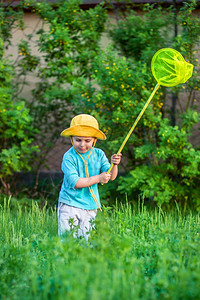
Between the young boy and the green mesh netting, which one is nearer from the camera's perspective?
the green mesh netting

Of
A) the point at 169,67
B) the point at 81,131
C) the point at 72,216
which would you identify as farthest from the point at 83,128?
the point at 169,67

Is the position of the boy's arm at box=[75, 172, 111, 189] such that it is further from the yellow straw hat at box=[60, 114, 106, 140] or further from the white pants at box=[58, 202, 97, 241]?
the yellow straw hat at box=[60, 114, 106, 140]

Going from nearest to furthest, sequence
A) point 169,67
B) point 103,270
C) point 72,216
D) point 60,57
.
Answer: point 103,270 < point 169,67 < point 72,216 < point 60,57

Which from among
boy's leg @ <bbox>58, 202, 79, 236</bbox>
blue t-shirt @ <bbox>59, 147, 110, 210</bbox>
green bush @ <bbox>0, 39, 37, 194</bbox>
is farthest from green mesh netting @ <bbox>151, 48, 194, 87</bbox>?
green bush @ <bbox>0, 39, 37, 194</bbox>

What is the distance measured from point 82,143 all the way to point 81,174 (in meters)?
0.27

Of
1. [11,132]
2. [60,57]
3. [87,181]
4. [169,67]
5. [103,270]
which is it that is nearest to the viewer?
[103,270]

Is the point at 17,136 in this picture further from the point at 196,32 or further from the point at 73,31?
the point at 196,32

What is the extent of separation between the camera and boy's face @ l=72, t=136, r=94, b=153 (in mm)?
3469

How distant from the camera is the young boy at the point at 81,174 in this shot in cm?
345

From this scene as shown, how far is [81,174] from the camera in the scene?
11.7ft

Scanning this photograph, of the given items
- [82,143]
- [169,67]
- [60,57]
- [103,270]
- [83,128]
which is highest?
[60,57]

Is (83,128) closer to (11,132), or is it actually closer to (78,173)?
(78,173)

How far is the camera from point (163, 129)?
4.68 meters

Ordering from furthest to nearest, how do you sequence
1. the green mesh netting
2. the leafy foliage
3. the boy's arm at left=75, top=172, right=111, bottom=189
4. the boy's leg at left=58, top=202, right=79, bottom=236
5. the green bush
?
1. the leafy foliage
2. the green bush
3. the boy's leg at left=58, top=202, right=79, bottom=236
4. the boy's arm at left=75, top=172, right=111, bottom=189
5. the green mesh netting
